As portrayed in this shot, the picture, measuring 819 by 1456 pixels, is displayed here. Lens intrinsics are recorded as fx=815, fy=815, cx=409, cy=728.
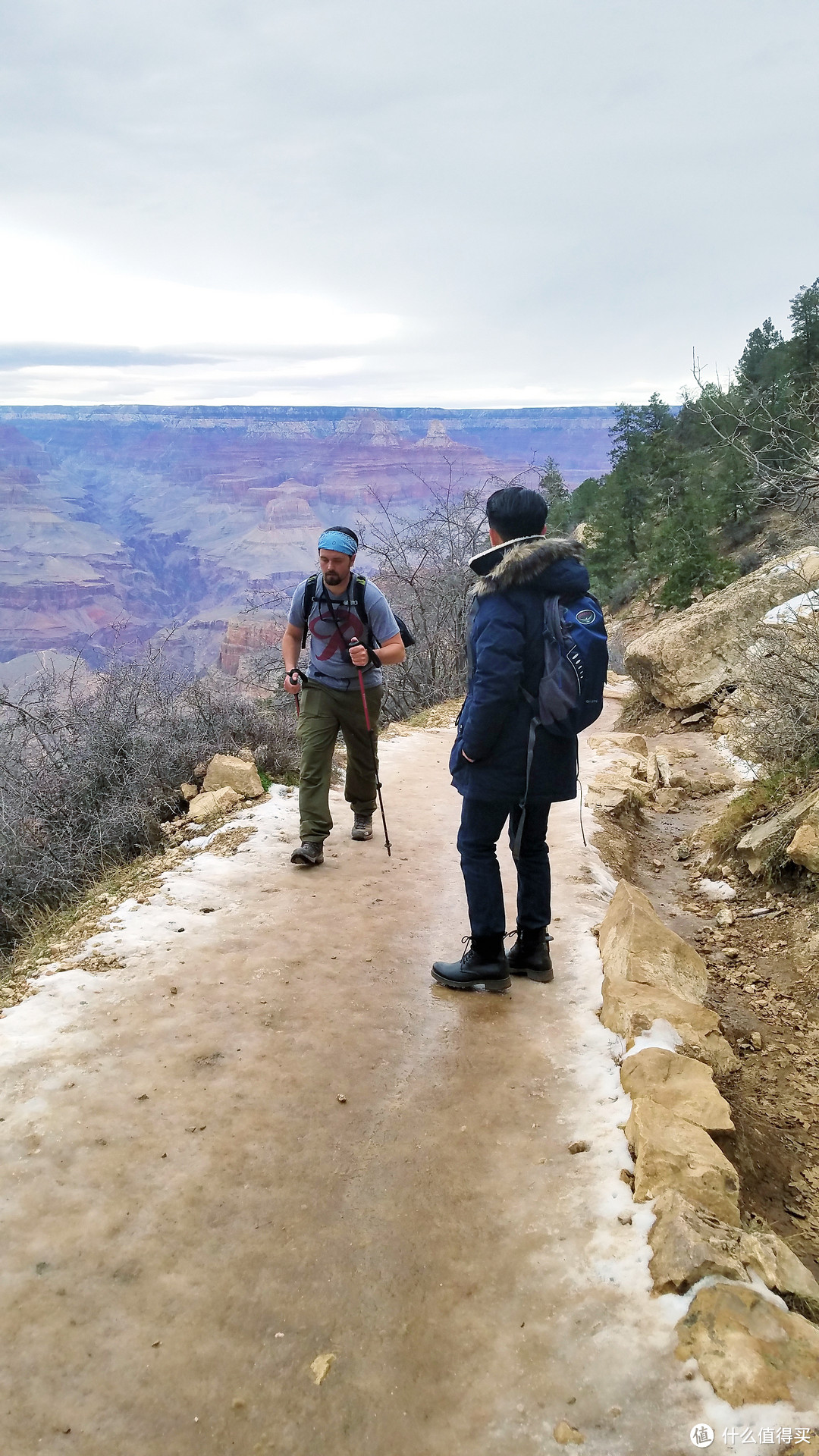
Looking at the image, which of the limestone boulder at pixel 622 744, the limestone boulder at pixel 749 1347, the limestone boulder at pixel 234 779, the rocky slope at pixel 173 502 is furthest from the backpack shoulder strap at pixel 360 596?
the rocky slope at pixel 173 502

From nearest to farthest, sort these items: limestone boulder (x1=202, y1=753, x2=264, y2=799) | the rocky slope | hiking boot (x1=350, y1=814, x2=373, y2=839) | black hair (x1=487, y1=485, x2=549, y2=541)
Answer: black hair (x1=487, y1=485, x2=549, y2=541)
hiking boot (x1=350, y1=814, x2=373, y2=839)
limestone boulder (x1=202, y1=753, x2=264, y2=799)
the rocky slope

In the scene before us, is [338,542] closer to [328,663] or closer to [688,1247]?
[328,663]

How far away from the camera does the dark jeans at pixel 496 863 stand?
3471mm

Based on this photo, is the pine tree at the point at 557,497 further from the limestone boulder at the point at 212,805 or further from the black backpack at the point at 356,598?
the black backpack at the point at 356,598

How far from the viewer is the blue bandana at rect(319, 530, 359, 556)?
4812 mm

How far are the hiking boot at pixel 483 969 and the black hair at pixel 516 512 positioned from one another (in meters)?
1.80

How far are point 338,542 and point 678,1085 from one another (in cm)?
339

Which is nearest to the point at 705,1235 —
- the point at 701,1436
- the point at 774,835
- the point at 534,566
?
the point at 701,1436

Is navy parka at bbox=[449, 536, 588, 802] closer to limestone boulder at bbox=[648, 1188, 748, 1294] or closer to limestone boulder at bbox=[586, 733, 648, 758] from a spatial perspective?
limestone boulder at bbox=[648, 1188, 748, 1294]

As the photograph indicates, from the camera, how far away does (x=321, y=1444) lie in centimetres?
183

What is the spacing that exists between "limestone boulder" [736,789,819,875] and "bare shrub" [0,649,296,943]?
410cm

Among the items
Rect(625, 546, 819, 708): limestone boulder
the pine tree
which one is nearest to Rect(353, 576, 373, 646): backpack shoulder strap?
Rect(625, 546, 819, 708): limestone boulder

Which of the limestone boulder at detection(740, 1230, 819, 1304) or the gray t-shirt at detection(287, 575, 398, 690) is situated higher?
the gray t-shirt at detection(287, 575, 398, 690)

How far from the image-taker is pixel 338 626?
16.8 ft
